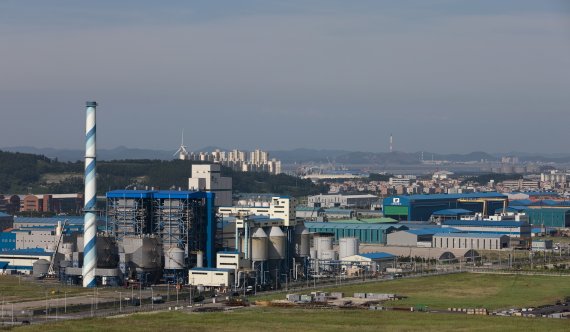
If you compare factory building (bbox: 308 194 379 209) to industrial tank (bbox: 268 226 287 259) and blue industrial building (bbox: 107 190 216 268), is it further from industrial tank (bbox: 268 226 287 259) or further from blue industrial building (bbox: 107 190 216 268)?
blue industrial building (bbox: 107 190 216 268)

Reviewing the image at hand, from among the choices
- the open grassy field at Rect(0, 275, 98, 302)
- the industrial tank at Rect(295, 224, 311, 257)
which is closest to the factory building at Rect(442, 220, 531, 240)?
the industrial tank at Rect(295, 224, 311, 257)

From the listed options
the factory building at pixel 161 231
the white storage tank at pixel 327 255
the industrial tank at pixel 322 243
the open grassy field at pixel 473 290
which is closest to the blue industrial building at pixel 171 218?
the factory building at pixel 161 231

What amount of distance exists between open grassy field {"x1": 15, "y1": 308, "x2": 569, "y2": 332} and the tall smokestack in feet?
41.0

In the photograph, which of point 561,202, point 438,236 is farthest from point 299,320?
point 561,202

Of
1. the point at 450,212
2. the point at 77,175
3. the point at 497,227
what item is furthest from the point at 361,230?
the point at 77,175

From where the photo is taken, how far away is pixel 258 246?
203 feet

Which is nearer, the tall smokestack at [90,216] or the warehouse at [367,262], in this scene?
the tall smokestack at [90,216]

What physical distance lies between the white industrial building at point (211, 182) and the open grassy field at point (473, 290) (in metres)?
32.3

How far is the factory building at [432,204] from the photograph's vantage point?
111 meters

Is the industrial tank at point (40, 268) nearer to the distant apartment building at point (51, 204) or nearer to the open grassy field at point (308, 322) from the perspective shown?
the open grassy field at point (308, 322)

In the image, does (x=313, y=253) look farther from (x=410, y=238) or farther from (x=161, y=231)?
(x=410, y=238)

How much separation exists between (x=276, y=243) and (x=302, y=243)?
3338 mm

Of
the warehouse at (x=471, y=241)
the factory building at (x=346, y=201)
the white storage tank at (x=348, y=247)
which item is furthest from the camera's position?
the factory building at (x=346, y=201)

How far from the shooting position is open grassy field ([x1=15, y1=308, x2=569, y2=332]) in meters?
42.7
